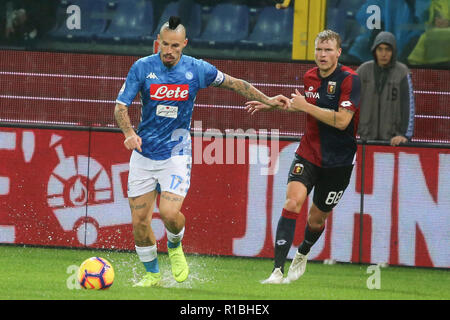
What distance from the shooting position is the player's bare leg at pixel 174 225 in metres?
8.47

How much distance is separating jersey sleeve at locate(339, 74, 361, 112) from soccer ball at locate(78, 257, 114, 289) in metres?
2.39

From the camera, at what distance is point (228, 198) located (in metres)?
10.9

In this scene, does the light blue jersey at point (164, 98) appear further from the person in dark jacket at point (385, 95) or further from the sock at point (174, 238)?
the person in dark jacket at point (385, 95)

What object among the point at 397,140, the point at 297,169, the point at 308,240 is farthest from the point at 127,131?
the point at 397,140

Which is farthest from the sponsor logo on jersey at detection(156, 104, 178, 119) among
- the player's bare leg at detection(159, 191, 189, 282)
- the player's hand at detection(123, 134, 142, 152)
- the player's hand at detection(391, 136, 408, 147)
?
the player's hand at detection(391, 136, 408, 147)

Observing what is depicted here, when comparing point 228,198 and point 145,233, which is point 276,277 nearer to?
point 145,233

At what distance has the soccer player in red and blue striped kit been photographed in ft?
29.1

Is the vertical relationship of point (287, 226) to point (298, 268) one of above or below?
above

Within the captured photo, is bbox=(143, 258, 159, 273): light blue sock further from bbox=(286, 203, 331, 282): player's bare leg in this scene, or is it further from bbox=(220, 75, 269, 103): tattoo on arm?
bbox=(220, 75, 269, 103): tattoo on arm

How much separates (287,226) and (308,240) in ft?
1.60

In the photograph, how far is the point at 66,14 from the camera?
1580 cm

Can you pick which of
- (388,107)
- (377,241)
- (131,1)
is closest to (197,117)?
(131,1)

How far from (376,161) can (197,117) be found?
431 cm

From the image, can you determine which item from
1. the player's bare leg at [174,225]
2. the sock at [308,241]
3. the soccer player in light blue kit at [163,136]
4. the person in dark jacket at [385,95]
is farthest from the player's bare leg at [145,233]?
the person in dark jacket at [385,95]
